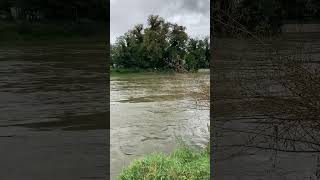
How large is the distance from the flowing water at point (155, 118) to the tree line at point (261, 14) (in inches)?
52.7

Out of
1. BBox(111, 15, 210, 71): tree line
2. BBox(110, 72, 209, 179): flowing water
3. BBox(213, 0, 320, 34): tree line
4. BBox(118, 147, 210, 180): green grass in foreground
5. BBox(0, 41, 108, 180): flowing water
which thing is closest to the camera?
BBox(213, 0, 320, 34): tree line

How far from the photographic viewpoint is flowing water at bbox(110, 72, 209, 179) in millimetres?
5747

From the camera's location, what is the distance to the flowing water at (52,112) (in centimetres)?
475

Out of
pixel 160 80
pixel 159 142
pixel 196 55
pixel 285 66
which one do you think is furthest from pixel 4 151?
pixel 160 80

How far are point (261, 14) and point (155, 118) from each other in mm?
4579

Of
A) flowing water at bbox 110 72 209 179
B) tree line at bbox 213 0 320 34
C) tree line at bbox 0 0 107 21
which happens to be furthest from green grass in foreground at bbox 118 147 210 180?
tree line at bbox 0 0 107 21

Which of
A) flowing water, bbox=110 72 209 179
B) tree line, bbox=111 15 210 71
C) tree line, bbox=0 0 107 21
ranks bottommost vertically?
flowing water, bbox=110 72 209 179

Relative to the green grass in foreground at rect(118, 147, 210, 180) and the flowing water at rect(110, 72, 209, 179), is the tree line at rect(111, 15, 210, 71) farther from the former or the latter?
the green grass in foreground at rect(118, 147, 210, 180)

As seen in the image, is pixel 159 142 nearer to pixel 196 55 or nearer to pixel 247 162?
pixel 196 55

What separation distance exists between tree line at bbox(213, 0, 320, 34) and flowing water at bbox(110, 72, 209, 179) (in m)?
1.34

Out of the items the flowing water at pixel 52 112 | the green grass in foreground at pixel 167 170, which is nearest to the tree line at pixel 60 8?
the flowing water at pixel 52 112

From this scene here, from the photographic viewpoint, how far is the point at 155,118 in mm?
8203

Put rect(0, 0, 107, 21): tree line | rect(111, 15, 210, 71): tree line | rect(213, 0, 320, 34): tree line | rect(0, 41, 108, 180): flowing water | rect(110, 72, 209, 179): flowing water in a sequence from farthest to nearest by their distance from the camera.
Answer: rect(0, 0, 107, 21): tree line < rect(111, 15, 210, 71): tree line < rect(110, 72, 209, 179): flowing water < rect(0, 41, 108, 180): flowing water < rect(213, 0, 320, 34): tree line

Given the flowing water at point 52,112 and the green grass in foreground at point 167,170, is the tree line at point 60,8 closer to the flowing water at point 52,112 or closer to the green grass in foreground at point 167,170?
the flowing water at point 52,112
